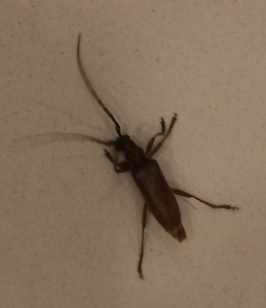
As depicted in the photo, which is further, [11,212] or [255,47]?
[255,47]

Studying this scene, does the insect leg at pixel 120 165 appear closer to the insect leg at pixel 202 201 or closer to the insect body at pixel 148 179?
the insect body at pixel 148 179

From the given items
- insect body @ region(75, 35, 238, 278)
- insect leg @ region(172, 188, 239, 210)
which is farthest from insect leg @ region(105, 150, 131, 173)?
insect leg @ region(172, 188, 239, 210)

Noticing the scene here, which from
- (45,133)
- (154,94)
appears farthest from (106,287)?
(154,94)

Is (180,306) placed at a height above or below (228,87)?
below

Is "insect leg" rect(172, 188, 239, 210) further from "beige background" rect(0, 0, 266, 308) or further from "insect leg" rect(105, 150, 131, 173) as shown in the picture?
"insect leg" rect(105, 150, 131, 173)

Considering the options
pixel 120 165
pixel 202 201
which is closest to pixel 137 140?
pixel 120 165

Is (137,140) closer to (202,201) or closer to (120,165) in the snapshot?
(120,165)

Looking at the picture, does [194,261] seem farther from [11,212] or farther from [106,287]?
[11,212]
